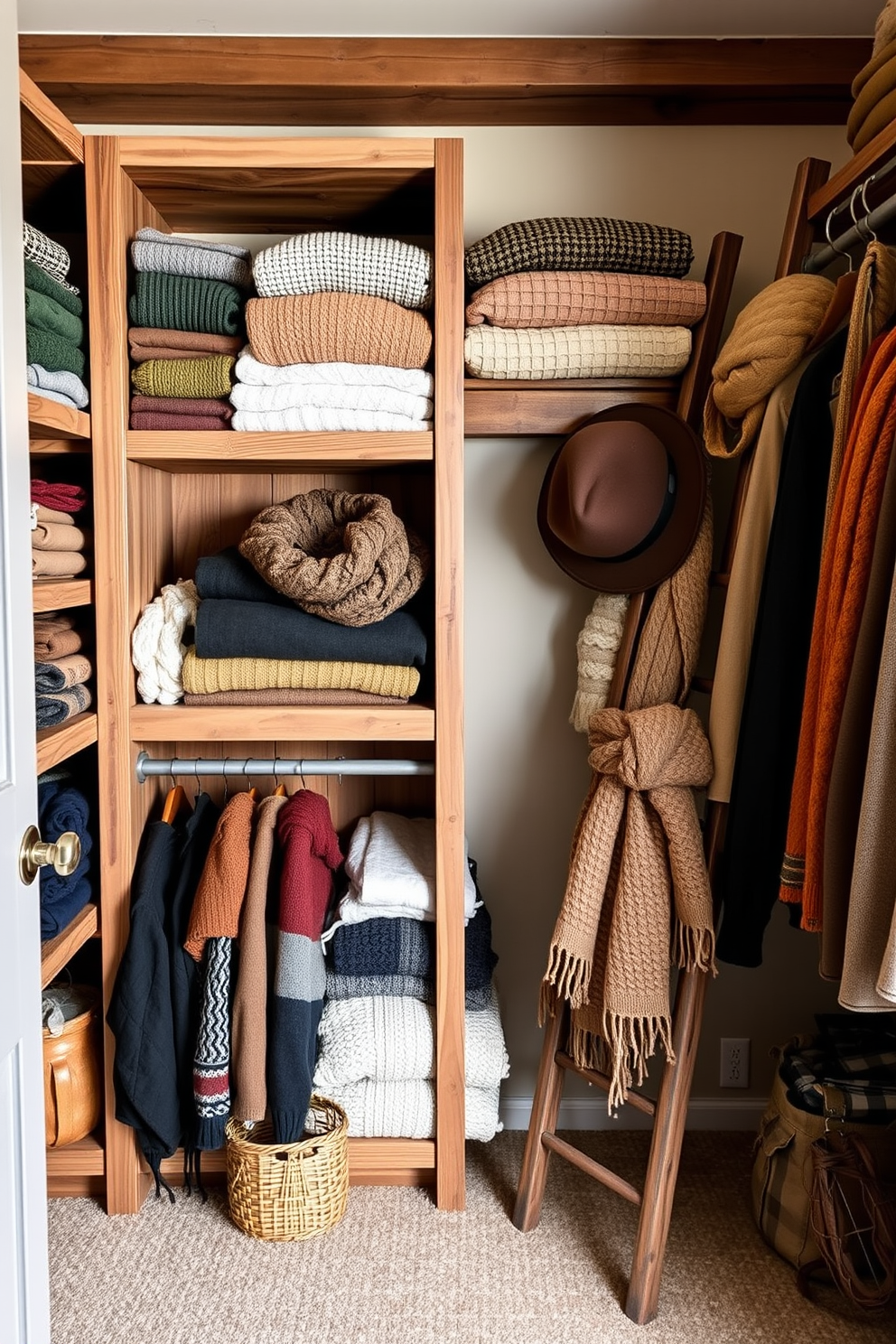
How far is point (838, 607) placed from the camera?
146cm

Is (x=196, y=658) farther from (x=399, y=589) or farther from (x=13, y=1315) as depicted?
(x=13, y=1315)

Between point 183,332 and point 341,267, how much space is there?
32 cm

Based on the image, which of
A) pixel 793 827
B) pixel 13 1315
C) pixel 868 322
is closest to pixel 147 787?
pixel 13 1315

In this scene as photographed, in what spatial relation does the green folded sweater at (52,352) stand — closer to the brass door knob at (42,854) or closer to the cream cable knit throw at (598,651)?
the brass door knob at (42,854)

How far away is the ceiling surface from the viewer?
192cm

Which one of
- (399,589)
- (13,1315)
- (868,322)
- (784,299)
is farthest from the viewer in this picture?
(399,589)

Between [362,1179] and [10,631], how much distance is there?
58.4 inches

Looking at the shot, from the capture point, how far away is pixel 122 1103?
6.48ft

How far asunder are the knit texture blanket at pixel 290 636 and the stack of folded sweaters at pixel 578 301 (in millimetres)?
554

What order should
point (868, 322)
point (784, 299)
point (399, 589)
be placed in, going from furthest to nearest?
point (399, 589) → point (784, 299) → point (868, 322)

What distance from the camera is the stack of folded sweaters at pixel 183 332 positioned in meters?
1.92

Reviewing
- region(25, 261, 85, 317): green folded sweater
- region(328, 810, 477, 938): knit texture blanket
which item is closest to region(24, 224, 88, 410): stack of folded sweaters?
region(25, 261, 85, 317): green folded sweater

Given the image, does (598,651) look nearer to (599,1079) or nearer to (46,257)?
(599,1079)

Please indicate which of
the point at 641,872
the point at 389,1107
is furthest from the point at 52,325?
the point at 389,1107
